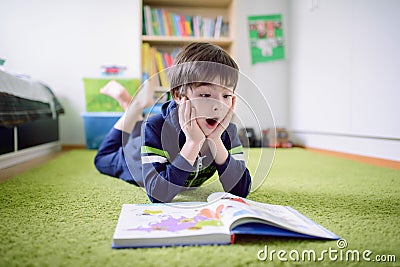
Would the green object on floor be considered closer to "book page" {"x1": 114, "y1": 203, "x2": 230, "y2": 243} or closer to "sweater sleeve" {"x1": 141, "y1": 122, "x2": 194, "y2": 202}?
"sweater sleeve" {"x1": 141, "y1": 122, "x2": 194, "y2": 202}

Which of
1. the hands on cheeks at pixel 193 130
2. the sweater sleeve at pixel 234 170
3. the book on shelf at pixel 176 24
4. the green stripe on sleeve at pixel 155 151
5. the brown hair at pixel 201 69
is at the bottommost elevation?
the sweater sleeve at pixel 234 170

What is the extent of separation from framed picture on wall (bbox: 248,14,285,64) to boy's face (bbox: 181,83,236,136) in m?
2.11

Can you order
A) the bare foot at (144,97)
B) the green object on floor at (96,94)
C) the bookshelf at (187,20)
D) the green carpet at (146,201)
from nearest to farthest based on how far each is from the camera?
the green carpet at (146,201), the bare foot at (144,97), the green object on floor at (96,94), the bookshelf at (187,20)

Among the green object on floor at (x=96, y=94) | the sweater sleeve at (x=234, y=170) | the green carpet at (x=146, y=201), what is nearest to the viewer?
the green carpet at (x=146, y=201)

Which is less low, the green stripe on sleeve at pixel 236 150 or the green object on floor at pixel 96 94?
the green object on floor at pixel 96 94

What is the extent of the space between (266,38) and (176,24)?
71 cm

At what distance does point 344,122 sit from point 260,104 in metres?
1.28

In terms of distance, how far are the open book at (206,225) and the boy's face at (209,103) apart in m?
0.16

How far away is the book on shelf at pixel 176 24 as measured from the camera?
2.48 m

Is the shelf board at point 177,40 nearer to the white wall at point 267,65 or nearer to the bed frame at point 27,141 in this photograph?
the white wall at point 267,65

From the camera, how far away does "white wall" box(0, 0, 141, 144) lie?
2.46 metres

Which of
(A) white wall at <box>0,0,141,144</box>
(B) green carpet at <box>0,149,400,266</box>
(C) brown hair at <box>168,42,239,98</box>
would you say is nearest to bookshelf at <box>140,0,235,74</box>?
(A) white wall at <box>0,0,141,144</box>

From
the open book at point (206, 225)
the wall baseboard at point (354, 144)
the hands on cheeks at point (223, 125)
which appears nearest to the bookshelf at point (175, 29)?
the wall baseboard at point (354, 144)

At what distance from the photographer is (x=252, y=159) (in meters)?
1.00
